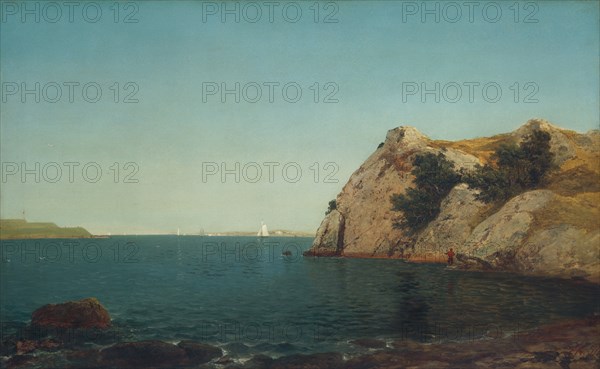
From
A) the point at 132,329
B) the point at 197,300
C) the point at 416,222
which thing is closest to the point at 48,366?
the point at 132,329

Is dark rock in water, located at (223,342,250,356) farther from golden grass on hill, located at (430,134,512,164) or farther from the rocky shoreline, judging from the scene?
golden grass on hill, located at (430,134,512,164)

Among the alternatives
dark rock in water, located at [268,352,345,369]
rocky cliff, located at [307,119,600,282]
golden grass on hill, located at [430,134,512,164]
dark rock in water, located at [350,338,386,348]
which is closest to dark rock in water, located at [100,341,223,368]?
dark rock in water, located at [268,352,345,369]

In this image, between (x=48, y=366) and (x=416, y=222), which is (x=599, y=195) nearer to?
(x=416, y=222)

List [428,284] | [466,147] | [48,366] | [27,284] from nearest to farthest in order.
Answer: [48,366] < [428,284] < [27,284] < [466,147]

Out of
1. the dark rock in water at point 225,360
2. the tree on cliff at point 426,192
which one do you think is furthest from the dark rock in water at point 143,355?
the tree on cliff at point 426,192

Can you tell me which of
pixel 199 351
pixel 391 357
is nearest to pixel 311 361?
→ pixel 391 357

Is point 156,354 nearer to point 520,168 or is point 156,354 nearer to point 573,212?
point 573,212

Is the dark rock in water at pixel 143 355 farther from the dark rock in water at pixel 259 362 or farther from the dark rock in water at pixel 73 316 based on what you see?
the dark rock in water at pixel 73 316
